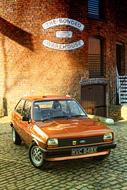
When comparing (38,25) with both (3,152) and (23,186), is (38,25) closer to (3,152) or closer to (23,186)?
(3,152)

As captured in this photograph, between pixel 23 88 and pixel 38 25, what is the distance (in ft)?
11.6

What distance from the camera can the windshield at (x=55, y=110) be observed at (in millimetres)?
9578

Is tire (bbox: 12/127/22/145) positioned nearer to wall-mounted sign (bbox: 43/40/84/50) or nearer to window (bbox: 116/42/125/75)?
wall-mounted sign (bbox: 43/40/84/50)

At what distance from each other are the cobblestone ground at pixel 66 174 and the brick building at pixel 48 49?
9504 mm

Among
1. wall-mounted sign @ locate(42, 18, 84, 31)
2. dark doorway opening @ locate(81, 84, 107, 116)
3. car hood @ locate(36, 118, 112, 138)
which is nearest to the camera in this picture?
car hood @ locate(36, 118, 112, 138)

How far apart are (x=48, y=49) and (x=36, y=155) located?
11.8 m

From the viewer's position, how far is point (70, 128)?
8.65 metres

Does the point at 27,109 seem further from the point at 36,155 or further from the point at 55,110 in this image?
the point at 36,155

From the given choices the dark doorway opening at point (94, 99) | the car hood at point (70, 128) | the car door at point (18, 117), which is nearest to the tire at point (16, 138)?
the car door at point (18, 117)

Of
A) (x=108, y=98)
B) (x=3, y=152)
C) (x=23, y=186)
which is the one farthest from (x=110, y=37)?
(x=23, y=186)

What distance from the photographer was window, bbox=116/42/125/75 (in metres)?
25.9

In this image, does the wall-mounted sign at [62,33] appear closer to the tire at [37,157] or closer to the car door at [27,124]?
the car door at [27,124]

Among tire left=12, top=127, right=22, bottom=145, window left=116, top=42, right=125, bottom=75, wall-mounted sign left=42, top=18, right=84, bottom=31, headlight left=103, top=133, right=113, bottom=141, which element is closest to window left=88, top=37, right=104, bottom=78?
wall-mounted sign left=42, top=18, right=84, bottom=31

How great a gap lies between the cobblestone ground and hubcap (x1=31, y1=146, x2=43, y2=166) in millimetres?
194
